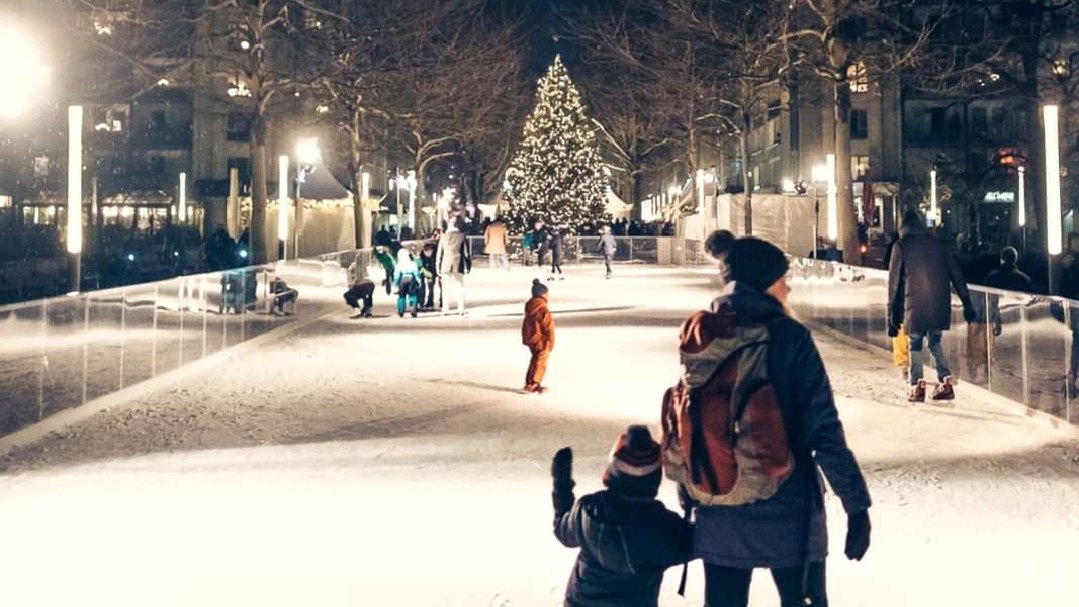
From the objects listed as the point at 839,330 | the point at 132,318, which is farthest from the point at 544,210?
the point at 132,318

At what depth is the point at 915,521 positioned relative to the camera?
6.82 metres

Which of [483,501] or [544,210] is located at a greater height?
[544,210]

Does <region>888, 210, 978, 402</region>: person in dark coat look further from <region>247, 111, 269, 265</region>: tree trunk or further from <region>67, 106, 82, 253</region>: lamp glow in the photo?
<region>247, 111, 269, 265</region>: tree trunk

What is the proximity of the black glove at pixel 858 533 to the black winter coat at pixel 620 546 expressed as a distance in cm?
43

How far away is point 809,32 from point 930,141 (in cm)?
3928

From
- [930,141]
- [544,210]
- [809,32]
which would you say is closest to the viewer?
[809,32]

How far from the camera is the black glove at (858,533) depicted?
329 centimetres

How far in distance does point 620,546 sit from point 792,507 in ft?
1.59

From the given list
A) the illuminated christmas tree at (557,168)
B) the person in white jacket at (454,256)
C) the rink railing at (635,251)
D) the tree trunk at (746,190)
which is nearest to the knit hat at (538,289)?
the person in white jacket at (454,256)

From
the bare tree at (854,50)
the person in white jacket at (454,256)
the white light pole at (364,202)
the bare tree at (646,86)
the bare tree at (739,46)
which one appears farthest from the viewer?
the white light pole at (364,202)

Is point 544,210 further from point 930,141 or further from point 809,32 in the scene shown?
point 809,32

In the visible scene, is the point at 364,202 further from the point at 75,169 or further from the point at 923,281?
the point at 923,281

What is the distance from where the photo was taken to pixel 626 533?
328 centimetres

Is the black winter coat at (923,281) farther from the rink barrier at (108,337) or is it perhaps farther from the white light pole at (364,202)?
the white light pole at (364,202)
